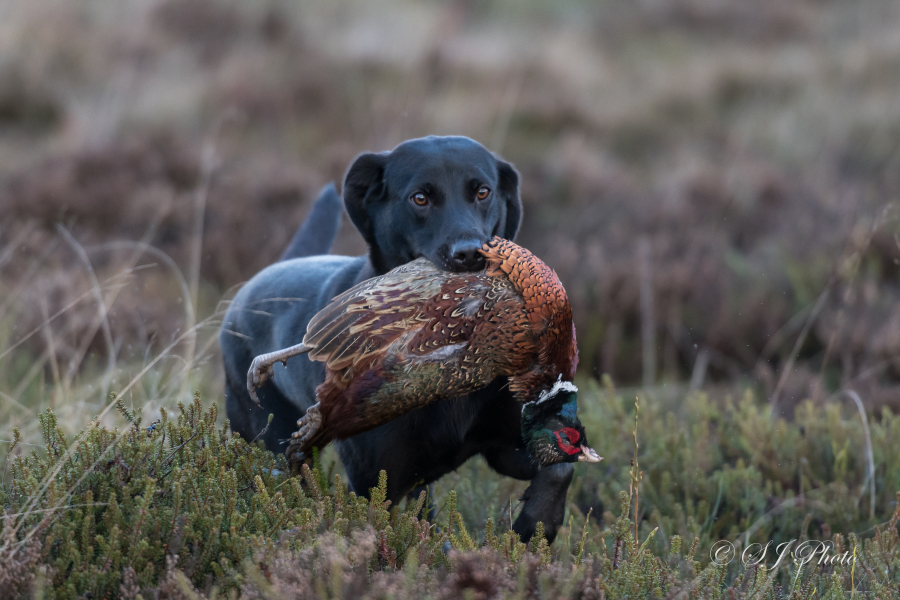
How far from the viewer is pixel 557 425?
94.6 inches

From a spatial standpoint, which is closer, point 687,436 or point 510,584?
point 510,584

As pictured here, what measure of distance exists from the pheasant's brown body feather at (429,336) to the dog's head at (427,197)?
314 mm

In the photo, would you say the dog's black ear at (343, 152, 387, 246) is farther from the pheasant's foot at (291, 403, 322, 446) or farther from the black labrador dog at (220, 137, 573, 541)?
the pheasant's foot at (291, 403, 322, 446)

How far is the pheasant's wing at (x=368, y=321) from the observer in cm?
221

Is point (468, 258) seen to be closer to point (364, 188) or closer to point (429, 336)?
point (429, 336)

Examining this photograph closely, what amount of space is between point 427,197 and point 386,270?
305 mm

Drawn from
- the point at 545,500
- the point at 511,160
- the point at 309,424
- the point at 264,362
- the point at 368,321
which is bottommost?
the point at 511,160

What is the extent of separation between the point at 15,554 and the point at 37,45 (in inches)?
380

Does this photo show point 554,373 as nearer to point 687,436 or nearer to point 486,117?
point 687,436

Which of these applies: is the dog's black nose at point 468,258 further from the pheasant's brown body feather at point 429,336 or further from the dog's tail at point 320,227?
the dog's tail at point 320,227

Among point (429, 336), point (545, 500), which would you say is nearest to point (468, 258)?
point (429, 336)

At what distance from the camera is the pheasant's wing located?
221 cm

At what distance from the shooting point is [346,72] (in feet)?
34.2

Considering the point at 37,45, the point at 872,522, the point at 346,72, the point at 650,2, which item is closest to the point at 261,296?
the point at 872,522
